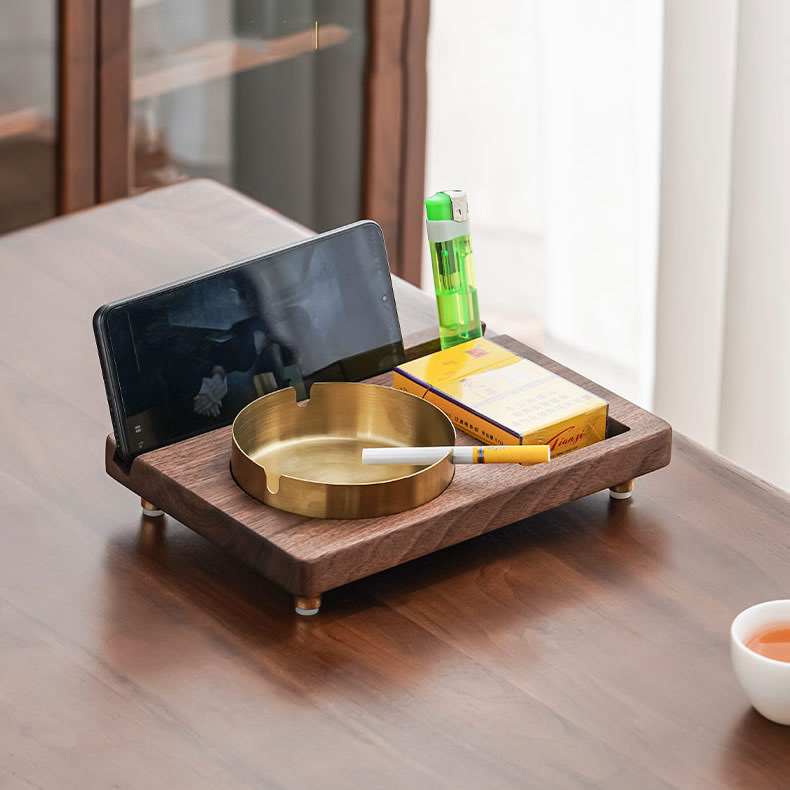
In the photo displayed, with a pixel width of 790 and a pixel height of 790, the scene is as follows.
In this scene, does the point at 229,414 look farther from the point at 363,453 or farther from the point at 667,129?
the point at 667,129

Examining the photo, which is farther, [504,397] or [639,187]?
[639,187]

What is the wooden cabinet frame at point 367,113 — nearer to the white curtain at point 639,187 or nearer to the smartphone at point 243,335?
the white curtain at point 639,187

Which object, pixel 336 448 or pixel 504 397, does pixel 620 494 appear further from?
pixel 336 448

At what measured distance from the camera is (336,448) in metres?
1.10

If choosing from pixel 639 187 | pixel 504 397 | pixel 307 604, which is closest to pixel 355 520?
pixel 307 604

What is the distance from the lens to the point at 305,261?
44.2 inches

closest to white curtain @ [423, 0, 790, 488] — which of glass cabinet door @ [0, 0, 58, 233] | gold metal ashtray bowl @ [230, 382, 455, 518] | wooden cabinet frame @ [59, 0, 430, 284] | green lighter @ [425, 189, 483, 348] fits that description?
wooden cabinet frame @ [59, 0, 430, 284]

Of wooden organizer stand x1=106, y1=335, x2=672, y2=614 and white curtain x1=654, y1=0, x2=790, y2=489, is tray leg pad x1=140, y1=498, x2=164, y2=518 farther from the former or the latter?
white curtain x1=654, y1=0, x2=790, y2=489

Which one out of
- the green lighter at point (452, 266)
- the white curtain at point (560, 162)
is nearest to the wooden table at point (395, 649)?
the green lighter at point (452, 266)

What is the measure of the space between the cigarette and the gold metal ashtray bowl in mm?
12

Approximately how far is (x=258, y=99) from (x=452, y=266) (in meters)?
1.29

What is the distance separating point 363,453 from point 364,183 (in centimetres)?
151

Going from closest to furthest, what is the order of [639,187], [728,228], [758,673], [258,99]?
[758,673] < [728,228] < [258,99] < [639,187]

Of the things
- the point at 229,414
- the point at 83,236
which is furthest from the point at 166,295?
the point at 83,236
